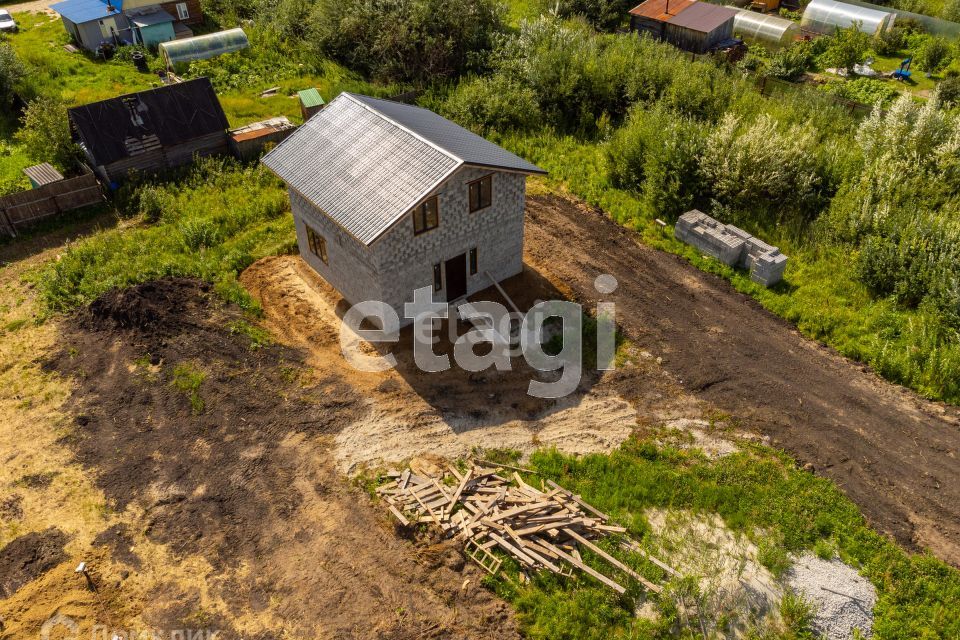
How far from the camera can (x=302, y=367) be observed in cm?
2175

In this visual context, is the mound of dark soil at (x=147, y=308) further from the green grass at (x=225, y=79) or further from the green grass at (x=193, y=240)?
the green grass at (x=225, y=79)

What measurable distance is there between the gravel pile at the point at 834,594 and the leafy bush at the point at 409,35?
34.1 metres

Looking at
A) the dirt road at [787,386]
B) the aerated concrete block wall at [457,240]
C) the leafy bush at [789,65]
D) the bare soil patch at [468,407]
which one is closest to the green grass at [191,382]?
the bare soil patch at [468,407]

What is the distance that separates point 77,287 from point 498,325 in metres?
16.1

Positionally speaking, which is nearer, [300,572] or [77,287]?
[300,572]

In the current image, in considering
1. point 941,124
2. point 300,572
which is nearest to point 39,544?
point 300,572

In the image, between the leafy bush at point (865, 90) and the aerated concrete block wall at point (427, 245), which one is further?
the leafy bush at point (865, 90)

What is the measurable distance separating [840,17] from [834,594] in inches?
1992

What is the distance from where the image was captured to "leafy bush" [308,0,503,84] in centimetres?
4028

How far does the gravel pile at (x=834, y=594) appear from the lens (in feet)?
49.4

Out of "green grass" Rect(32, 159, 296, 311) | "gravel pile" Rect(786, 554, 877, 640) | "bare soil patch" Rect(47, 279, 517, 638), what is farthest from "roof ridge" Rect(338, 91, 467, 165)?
"gravel pile" Rect(786, 554, 877, 640)

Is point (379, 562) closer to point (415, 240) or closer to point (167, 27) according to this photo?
point (415, 240)

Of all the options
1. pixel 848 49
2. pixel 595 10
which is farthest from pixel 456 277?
pixel 595 10

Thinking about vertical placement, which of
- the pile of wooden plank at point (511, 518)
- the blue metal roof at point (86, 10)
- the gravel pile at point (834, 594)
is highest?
the blue metal roof at point (86, 10)
